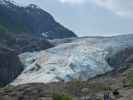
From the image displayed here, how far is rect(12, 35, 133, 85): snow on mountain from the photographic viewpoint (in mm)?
116312

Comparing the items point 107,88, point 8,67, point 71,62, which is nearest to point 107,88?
point 107,88

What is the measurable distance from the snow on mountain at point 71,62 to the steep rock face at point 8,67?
2728 millimetres

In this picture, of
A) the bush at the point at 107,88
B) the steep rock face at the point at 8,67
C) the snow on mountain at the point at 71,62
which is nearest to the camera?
the bush at the point at 107,88

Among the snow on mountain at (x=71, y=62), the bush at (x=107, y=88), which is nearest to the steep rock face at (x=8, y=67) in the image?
the snow on mountain at (x=71, y=62)

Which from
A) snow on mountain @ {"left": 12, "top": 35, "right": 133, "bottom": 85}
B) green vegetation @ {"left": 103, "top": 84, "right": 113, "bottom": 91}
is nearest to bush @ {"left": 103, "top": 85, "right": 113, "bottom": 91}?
green vegetation @ {"left": 103, "top": 84, "right": 113, "bottom": 91}

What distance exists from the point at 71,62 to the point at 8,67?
60.4 ft

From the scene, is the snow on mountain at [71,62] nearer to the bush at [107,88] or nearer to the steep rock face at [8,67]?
the steep rock face at [8,67]

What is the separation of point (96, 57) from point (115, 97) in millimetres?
53746

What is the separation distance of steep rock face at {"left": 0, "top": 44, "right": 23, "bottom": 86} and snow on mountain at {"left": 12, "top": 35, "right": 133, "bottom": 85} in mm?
2728

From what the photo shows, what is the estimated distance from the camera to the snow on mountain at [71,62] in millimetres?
116312

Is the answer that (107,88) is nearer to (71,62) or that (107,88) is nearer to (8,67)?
(71,62)

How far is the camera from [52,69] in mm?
119250

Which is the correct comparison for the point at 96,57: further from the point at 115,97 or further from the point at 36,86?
the point at 115,97

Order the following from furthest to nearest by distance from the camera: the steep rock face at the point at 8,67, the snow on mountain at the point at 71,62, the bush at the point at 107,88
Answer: the steep rock face at the point at 8,67 → the snow on mountain at the point at 71,62 → the bush at the point at 107,88
